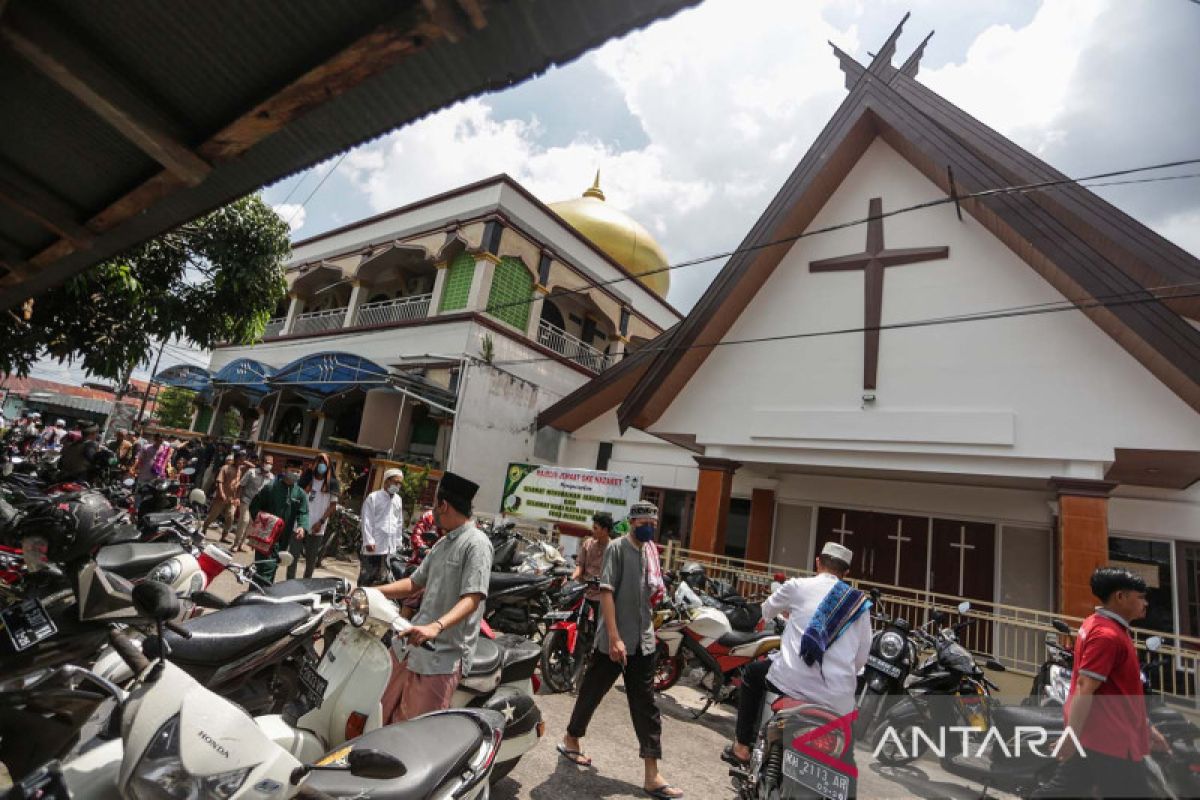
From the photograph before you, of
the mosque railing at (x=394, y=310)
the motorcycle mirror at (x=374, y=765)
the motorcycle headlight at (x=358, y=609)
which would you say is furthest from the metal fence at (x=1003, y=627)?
the mosque railing at (x=394, y=310)

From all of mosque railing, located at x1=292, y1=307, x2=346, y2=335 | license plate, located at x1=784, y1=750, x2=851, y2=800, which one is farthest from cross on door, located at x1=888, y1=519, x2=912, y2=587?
mosque railing, located at x1=292, y1=307, x2=346, y2=335

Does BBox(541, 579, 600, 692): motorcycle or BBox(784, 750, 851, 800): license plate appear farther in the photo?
BBox(541, 579, 600, 692): motorcycle

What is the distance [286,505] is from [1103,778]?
25.4 feet

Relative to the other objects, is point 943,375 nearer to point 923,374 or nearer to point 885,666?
point 923,374

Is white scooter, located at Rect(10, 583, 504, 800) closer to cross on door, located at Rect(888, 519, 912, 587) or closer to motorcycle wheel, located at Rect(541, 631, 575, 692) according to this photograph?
motorcycle wheel, located at Rect(541, 631, 575, 692)

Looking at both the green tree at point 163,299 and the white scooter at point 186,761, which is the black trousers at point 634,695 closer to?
the white scooter at point 186,761

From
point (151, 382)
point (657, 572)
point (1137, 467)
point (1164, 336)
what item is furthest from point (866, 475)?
point (151, 382)

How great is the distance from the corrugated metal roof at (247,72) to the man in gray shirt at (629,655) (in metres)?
2.88

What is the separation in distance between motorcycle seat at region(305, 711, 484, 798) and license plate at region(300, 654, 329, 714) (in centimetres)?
59

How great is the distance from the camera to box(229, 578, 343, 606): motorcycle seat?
3.54 m

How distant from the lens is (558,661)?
577cm

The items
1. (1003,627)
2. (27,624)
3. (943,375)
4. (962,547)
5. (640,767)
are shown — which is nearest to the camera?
(27,624)

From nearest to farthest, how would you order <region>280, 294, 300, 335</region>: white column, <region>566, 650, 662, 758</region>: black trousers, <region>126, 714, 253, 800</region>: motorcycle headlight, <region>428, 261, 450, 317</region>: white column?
<region>126, 714, 253, 800</region>: motorcycle headlight → <region>566, 650, 662, 758</region>: black trousers → <region>428, 261, 450, 317</region>: white column → <region>280, 294, 300, 335</region>: white column

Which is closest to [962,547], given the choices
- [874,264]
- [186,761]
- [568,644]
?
[874,264]
